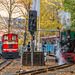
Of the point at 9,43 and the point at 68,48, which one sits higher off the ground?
the point at 9,43

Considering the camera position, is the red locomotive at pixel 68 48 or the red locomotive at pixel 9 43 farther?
the red locomotive at pixel 9 43

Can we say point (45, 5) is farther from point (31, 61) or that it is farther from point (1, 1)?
point (31, 61)

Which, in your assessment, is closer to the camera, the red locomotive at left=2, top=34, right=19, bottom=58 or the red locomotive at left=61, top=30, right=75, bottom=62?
the red locomotive at left=61, top=30, right=75, bottom=62

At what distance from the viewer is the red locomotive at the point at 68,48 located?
53.8 ft

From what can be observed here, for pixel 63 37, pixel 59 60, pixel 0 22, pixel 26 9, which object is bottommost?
pixel 59 60

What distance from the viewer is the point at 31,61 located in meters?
15.5

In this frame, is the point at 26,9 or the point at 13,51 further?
the point at 26,9

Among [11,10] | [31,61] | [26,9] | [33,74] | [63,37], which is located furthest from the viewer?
[26,9]

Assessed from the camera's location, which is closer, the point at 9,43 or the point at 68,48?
the point at 68,48

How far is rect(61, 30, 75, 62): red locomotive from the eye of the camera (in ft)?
53.8

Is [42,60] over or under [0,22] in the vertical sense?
under

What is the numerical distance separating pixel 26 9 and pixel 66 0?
11374 mm

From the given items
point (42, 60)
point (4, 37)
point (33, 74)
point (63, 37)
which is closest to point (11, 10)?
point (4, 37)

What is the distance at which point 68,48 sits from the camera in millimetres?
17000
